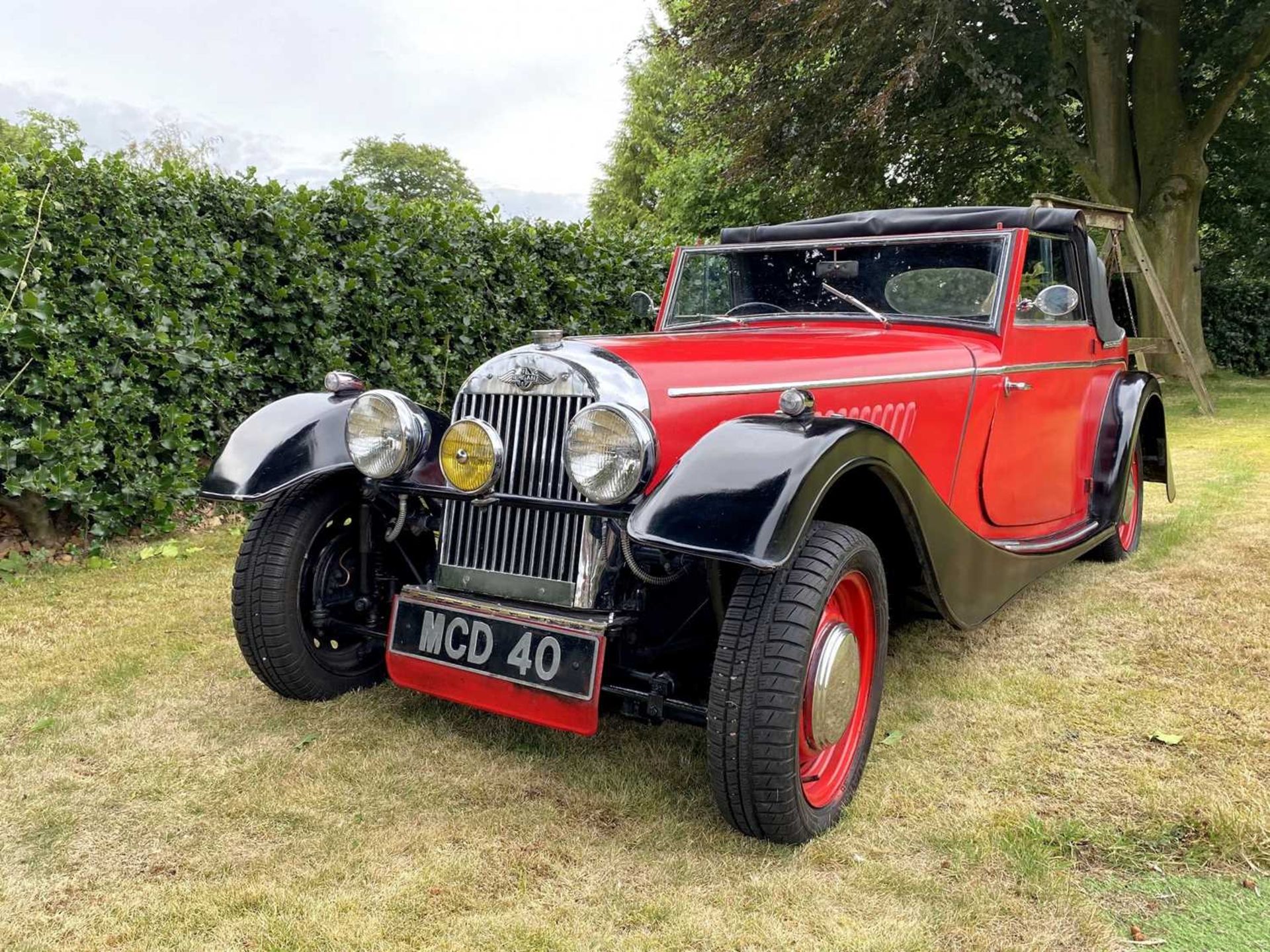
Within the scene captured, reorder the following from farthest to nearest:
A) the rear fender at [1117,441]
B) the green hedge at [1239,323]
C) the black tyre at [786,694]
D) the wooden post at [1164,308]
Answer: the green hedge at [1239,323]
the wooden post at [1164,308]
the rear fender at [1117,441]
the black tyre at [786,694]

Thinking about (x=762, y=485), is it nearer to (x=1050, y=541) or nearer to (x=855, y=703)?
(x=855, y=703)

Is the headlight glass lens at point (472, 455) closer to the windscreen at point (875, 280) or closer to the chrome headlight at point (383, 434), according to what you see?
the chrome headlight at point (383, 434)

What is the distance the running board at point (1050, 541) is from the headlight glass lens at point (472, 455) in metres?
1.79

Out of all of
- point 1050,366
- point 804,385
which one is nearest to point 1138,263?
point 1050,366

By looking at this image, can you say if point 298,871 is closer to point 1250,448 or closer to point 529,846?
point 529,846

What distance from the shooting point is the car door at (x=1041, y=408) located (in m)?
3.46

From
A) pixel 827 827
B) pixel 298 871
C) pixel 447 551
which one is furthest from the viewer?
pixel 447 551

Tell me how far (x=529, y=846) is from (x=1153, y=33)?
45.7 feet

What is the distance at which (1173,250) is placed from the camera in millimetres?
12414

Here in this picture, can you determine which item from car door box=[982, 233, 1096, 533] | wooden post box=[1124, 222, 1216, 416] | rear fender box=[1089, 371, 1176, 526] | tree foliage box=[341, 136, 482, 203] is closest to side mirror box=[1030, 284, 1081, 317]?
car door box=[982, 233, 1096, 533]

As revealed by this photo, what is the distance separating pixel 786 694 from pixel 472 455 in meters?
1.11

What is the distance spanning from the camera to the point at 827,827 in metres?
2.22

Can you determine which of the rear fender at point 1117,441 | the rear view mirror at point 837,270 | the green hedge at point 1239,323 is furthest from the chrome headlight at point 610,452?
the green hedge at point 1239,323

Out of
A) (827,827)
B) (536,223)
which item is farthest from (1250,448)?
(827,827)
